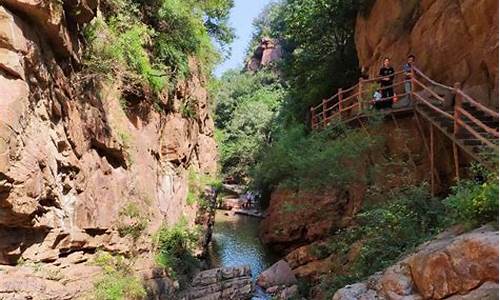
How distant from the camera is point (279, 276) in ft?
45.0

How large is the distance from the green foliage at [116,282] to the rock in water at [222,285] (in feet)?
7.11

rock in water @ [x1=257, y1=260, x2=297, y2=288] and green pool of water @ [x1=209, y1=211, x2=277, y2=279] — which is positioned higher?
green pool of water @ [x1=209, y1=211, x2=277, y2=279]

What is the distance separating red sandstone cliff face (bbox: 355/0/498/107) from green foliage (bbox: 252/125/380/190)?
2.98 meters

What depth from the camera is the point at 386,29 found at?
55.1ft

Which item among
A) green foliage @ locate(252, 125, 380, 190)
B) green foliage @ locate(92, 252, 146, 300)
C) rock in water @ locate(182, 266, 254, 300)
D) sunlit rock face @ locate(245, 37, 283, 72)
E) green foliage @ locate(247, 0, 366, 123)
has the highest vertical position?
sunlit rock face @ locate(245, 37, 283, 72)

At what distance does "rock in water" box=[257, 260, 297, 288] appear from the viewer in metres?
13.4

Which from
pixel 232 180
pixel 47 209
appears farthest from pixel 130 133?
pixel 232 180

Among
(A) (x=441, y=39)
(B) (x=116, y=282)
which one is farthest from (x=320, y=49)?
(B) (x=116, y=282)

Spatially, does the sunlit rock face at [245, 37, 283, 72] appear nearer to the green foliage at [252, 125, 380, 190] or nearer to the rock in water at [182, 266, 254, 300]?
the green foliage at [252, 125, 380, 190]

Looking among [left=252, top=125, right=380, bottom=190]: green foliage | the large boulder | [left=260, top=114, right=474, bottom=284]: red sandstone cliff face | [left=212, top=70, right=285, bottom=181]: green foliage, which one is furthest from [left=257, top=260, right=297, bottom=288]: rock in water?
[left=212, top=70, right=285, bottom=181]: green foliage

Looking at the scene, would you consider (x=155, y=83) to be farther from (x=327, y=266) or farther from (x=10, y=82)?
(x=327, y=266)

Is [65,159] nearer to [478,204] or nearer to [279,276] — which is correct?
[478,204]

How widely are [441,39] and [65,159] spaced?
10.9 metres

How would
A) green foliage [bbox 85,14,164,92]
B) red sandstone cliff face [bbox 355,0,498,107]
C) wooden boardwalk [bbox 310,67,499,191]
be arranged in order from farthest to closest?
red sandstone cliff face [bbox 355,0,498,107] → green foliage [bbox 85,14,164,92] → wooden boardwalk [bbox 310,67,499,191]
